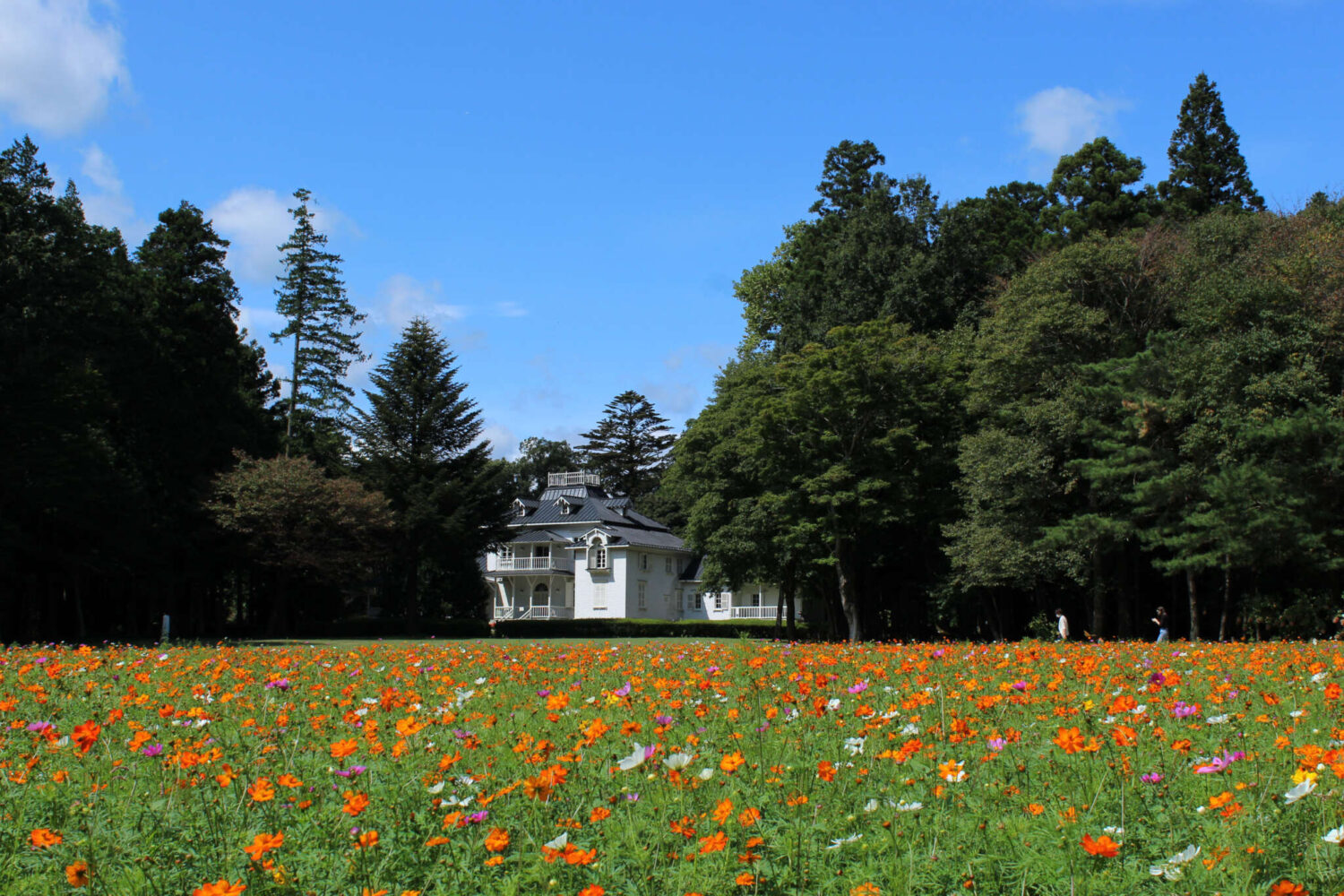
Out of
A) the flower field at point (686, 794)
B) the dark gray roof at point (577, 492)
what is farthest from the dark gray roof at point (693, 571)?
the flower field at point (686, 794)

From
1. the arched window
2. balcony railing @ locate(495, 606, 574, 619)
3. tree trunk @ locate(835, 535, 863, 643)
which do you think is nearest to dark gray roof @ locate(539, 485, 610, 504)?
the arched window

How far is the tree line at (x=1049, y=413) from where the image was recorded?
2467 centimetres

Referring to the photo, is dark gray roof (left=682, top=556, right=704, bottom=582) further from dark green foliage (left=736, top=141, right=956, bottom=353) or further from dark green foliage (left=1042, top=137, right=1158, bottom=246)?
dark green foliage (left=1042, top=137, right=1158, bottom=246)

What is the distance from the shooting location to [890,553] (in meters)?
39.2

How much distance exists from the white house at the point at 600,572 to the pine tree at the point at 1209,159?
31497 millimetres

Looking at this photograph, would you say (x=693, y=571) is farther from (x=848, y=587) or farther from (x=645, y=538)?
(x=848, y=587)

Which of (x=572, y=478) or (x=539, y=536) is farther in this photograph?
(x=572, y=478)

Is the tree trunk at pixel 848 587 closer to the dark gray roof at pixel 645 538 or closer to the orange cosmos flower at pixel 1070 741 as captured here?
the dark gray roof at pixel 645 538

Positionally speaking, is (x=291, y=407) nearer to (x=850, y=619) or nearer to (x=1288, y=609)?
(x=850, y=619)

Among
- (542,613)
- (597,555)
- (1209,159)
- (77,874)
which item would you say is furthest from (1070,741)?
(542,613)

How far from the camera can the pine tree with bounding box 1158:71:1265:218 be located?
4369 centimetres

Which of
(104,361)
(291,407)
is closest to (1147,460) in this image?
(104,361)

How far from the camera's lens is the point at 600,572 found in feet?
198

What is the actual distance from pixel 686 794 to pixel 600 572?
5661cm
